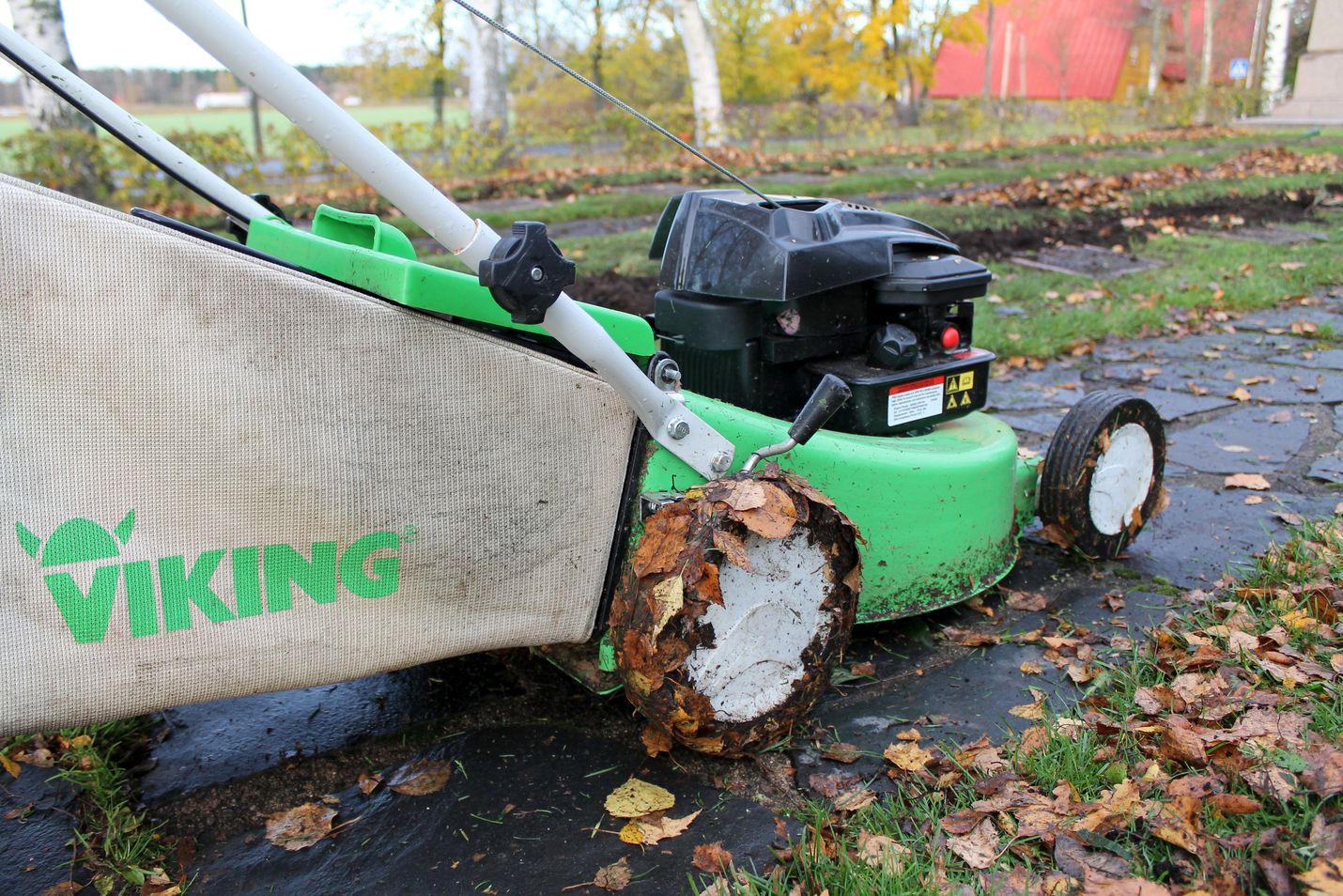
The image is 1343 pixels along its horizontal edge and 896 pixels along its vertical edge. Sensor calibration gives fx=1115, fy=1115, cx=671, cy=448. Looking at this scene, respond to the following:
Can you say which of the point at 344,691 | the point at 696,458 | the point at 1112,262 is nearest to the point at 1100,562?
the point at 696,458

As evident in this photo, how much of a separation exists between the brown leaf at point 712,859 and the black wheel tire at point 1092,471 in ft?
4.31

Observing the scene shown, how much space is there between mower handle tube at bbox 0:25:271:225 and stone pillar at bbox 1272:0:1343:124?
22671 millimetres

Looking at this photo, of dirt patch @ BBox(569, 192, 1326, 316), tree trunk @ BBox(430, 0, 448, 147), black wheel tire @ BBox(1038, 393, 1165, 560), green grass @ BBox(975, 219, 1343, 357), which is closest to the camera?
black wheel tire @ BBox(1038, 393, 1165, 560)

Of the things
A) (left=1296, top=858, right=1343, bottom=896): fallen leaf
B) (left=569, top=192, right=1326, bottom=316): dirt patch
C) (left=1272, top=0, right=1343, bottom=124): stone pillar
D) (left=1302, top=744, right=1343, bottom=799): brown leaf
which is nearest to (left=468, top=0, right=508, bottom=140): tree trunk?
(left=569, top=192, right=1326, bottom=316): dirt patch

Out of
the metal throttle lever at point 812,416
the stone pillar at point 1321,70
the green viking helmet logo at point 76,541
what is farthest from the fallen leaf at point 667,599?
the stone pillar at point 1321,70

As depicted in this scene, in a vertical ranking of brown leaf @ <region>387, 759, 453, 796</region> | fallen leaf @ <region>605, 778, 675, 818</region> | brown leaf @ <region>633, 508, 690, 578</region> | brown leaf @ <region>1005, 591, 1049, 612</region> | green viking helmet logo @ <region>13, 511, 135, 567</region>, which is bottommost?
brown leaf @ <region>387, 759, 453, 796</region>

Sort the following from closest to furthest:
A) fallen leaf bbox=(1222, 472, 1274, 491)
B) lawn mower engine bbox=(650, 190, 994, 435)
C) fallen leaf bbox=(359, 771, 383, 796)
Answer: fallen leaf bbox=(359, 771, 383, 796) → lawn mower engine bbox=(650, 190, 994, 435) → fallen leaf bbox=(1222, 472, 1274, 491)

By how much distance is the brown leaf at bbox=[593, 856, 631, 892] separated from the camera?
172cm

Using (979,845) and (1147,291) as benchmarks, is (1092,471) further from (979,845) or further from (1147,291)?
(1147,291)

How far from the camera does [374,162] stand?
1.42m

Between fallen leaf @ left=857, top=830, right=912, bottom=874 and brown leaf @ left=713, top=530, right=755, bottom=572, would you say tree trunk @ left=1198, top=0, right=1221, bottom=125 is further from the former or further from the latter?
fallen leaf @ left=857, top=830, right=912, bottom=874

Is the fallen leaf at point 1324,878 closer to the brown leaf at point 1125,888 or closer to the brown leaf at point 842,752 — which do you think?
the brown leaf at point 1125,888

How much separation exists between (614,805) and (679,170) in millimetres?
9693

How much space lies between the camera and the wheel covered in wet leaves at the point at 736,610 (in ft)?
5.91
